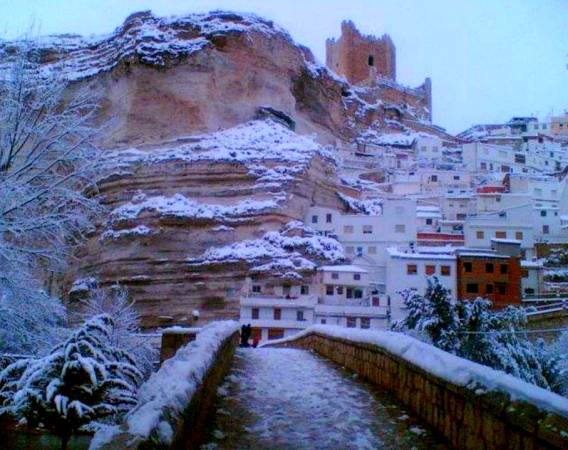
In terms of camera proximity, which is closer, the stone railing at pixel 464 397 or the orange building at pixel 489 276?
the stone railing at pixel 464 397

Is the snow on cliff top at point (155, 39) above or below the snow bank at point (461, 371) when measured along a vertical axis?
above

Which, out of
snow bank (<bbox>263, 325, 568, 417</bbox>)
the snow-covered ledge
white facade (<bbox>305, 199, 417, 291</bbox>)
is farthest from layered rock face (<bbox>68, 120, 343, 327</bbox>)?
the snow-covered ledge

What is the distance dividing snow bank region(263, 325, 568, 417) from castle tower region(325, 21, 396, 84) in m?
117

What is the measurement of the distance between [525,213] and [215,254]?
30.2 meters

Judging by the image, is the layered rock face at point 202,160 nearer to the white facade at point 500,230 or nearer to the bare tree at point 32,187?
the white facade at point 500,230

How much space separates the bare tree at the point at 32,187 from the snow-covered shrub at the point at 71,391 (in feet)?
12.7

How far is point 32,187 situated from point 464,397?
884 centimetres

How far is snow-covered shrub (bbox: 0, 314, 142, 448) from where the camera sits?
5934 mm

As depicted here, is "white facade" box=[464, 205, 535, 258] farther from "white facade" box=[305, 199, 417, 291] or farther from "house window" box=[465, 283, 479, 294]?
"house window" box=[465, 283, 479, 294]

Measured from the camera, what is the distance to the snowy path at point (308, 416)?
5742 millimetres

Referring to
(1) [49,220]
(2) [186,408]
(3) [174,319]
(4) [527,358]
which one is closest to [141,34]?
(3) [174,319]

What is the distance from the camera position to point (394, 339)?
8.12 metres

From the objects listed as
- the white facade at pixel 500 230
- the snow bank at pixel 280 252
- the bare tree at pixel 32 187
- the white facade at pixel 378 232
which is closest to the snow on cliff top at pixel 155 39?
the snow bank at pixel 280 252

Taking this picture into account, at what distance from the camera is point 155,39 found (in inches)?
3036
